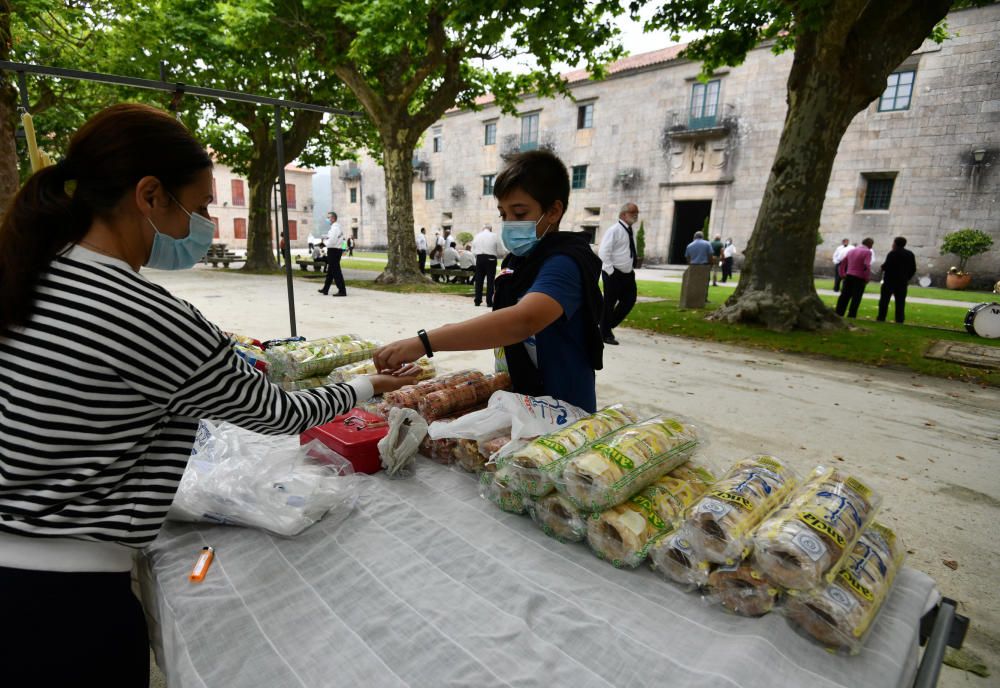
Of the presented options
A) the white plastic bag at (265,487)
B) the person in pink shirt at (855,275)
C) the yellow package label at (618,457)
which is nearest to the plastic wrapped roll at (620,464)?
the yellow package label at (618,457)

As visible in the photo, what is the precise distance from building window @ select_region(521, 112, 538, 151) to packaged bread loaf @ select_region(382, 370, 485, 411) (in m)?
34.3

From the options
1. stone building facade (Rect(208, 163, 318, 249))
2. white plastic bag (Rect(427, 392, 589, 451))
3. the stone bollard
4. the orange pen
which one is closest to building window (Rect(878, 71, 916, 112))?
the stone bollard

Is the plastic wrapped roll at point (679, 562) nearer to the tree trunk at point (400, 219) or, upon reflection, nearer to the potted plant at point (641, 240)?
the tree trunk at point (400, 219)

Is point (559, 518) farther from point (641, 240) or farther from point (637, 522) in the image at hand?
point (641, 240)

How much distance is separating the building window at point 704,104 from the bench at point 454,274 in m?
18.0

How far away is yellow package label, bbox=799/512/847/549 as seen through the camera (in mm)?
1270

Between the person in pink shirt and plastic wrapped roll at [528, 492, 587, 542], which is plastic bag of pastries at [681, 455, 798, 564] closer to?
plastic wrapped roll at [528, 492, 587, 542]

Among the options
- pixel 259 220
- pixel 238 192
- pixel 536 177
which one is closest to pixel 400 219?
pixel 259 220

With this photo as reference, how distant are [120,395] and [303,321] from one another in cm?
786

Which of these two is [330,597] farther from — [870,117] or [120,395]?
[870,117]

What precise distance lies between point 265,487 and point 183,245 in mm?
802

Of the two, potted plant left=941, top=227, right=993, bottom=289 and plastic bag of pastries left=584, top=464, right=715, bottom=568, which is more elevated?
potted plant left=941, top=227, right=993, bottom=289

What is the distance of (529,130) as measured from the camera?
114 ft

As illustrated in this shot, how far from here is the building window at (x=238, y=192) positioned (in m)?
48.1
